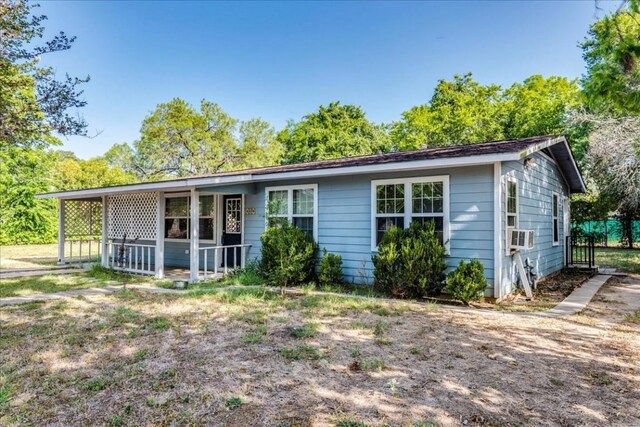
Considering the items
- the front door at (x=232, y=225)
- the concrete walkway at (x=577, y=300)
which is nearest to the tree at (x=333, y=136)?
the front door at (x=232, y=225)

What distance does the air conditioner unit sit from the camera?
679 centimetres

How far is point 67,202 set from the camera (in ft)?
43.2

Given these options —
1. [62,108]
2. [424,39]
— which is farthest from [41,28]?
[424,39]

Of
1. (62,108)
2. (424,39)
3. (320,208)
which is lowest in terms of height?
(320,208)

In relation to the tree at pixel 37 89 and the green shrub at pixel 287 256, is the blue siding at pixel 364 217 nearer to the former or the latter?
the green shrub at pixel 287 256

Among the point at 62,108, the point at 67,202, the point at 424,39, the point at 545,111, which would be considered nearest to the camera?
the point at 62,108

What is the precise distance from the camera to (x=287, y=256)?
789 cm

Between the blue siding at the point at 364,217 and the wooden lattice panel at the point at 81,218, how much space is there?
7.61 meters

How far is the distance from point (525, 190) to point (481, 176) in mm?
2086

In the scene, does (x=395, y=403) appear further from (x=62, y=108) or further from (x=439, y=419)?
(x=62, y=108)

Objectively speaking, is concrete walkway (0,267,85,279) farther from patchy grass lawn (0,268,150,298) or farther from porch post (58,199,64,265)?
porch post (58,199,64,265)

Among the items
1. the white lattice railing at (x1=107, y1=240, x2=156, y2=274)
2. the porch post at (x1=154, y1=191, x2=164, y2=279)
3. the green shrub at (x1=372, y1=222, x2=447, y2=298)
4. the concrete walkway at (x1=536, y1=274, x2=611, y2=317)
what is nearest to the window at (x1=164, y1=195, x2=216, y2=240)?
the white lattice railing at (x1=107, y1=240, x2=156, y2=274)

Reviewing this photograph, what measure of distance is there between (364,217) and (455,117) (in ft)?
68.2

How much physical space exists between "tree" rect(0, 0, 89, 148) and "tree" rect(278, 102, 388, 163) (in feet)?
74.3
